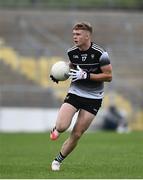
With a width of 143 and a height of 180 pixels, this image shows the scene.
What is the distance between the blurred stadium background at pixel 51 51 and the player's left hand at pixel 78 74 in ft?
58.5

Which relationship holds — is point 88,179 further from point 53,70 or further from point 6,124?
point 6,124

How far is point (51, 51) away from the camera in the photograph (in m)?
34.5

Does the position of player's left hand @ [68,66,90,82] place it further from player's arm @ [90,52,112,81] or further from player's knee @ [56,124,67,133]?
player's knee @ [56,124,67,133]

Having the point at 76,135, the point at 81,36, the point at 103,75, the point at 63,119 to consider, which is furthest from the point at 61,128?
the point at 81,36

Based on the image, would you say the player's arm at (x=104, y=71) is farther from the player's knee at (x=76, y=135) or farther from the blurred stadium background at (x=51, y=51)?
the blurred stadium background at (x=51, y=51)

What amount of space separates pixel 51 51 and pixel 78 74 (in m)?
23.8

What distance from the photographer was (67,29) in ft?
123

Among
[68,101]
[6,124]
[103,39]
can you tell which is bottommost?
[6,124]

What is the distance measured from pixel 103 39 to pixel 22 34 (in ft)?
14.0

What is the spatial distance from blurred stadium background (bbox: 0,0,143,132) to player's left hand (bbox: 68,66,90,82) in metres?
17.8

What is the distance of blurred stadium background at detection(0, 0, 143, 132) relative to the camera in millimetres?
30516

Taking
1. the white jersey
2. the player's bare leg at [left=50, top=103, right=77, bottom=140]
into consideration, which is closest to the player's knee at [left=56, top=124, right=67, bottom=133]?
the player's bare leg at [left=50, top=103, right=77, bottom=140]

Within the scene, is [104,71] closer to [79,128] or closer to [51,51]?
[79,128]

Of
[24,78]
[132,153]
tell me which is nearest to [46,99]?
[24,78]
